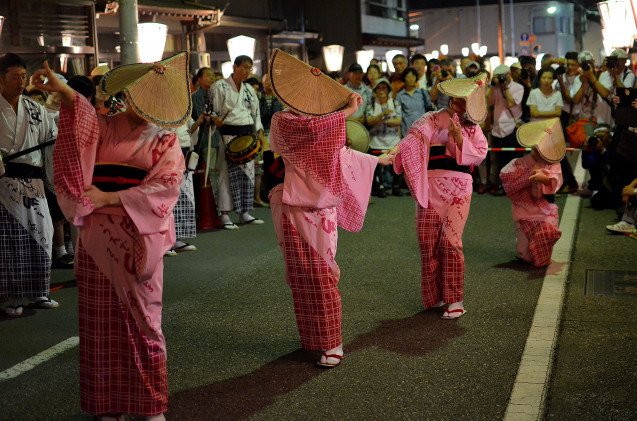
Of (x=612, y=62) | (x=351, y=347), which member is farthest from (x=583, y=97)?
(x=351, y=347)

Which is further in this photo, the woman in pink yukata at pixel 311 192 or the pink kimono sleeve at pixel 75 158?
the woman in pink yukata at pixel 311 192

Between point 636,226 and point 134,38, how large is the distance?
21.0 ft

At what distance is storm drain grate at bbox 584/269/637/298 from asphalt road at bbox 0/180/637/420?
0.55ft

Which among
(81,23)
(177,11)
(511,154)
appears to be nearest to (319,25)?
(177,11)

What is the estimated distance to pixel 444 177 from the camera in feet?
20.6

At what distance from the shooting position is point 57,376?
5.07 m

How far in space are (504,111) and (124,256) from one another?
1008cm

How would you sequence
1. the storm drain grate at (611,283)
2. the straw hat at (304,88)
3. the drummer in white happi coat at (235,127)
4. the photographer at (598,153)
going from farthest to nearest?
1. the photographer at (598,153)
2. the drummer in white happi coat at (235,127)
3. the storm drain grate at (611,283)
4. the straw hat at (304,88)

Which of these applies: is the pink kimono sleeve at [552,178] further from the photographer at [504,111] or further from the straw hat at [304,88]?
the photographer at [504,111]

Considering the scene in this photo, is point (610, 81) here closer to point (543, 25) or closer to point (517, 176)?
point (517, 176)

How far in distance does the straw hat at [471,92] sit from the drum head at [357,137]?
4.12 metres

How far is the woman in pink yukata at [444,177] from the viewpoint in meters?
6.17

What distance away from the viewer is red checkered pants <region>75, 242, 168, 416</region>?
4094 mm

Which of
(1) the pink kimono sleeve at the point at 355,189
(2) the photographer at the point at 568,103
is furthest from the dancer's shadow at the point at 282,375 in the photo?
(2) the photographer at the point at 568,103
